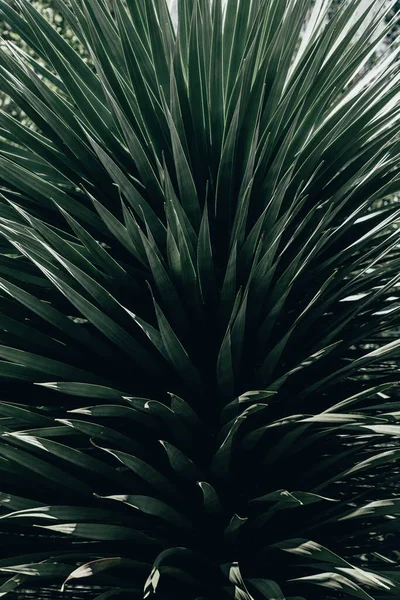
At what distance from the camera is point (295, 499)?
1.44m

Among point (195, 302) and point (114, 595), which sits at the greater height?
point (195, 302)

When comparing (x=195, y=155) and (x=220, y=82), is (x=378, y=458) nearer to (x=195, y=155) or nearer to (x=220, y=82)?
(x=195, y=155)

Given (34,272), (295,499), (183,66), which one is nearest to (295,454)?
(295,499)

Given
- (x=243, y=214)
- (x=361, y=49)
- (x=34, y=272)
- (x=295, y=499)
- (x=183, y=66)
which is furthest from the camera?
(x=361, y=49)

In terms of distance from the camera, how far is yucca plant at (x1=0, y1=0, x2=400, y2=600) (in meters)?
1.60

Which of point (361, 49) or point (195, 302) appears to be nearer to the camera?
point (195, 302)

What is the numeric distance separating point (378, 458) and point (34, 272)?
3.48 feet

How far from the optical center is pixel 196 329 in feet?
6.18

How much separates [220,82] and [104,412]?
106 cm

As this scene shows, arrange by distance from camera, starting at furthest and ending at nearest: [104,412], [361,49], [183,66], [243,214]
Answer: [361,49] → [183,66] → [243,214] → [104,412]

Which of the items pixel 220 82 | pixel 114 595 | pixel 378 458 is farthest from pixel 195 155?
pixel 114 595

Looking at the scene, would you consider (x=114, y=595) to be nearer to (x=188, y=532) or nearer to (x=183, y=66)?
(x=188, y=532)

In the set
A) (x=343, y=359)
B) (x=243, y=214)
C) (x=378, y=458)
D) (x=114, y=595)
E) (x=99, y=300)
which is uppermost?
(x=243, y=214)

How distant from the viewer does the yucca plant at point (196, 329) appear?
5.26ft
